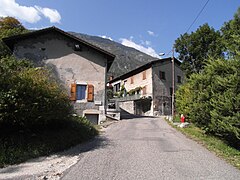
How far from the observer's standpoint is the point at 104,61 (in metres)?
17.3

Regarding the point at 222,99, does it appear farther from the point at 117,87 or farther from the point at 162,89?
the point at 117,87

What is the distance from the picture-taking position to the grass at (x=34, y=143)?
20.5 ft

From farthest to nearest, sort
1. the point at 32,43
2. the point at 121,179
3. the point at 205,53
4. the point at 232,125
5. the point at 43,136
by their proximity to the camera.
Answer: the point at 205,53 < the point at 32,43 < the point at 43,136 < the point at 232,125 < the point at 121,179

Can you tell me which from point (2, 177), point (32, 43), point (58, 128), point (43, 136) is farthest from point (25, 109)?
point (32, 43)

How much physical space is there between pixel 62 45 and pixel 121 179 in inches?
560

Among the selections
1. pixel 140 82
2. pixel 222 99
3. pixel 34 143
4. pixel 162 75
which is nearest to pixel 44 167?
pixel 34 143

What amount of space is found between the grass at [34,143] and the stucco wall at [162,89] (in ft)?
71.3

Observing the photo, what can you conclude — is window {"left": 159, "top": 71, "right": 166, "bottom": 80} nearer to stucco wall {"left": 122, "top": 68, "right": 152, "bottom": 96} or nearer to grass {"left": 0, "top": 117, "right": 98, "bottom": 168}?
stucco wall {"left": 122, "top": 68, "right": 152, "bottom": 96}

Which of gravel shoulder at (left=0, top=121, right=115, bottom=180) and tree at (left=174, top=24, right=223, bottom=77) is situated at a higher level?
tree at (left=174, top=24, right=223, bottom=77)

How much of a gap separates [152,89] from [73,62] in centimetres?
1602

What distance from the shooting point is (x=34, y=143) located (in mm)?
7246

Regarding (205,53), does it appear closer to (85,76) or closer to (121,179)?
(85,76)

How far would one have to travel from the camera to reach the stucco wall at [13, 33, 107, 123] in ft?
53.3

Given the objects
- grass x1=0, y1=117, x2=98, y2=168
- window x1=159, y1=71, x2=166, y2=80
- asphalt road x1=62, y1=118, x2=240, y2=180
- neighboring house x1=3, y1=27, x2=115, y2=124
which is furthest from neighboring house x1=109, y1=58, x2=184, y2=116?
asphalt road x1=62, y1=118, x2=240, y2=180
